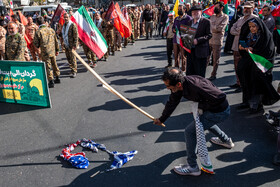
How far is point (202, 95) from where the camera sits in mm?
2928

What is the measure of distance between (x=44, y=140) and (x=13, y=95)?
218 centimetres

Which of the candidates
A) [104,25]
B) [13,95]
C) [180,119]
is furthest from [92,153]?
[104,25]

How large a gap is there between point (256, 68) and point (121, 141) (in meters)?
2.90

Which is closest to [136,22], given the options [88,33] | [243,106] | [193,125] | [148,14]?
[148,14]

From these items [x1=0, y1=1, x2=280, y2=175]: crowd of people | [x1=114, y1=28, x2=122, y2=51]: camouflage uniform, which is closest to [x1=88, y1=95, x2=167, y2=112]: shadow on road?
[x1=0, y1=1, x2=280, y2=175]: crowd of people

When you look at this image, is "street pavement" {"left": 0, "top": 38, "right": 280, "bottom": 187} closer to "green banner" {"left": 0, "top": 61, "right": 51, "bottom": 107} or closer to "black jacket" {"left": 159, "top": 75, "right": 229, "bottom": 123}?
"green banner" {"left": 0, "top": 61, "right": 51, "bottom": 107}

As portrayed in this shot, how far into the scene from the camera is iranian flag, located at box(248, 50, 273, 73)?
4.56m

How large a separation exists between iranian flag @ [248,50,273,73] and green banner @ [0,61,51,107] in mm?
4238

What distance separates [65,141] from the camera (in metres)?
4.30

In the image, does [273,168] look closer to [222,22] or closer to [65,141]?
[65,141]

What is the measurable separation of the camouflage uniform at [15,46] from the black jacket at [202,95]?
4.61 metres

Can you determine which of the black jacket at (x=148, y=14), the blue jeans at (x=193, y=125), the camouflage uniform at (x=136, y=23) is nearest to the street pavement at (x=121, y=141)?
the blue jeans at (x=193, y=125)

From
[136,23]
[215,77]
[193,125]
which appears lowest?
[215,77]

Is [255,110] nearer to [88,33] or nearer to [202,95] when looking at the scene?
[202,95]
